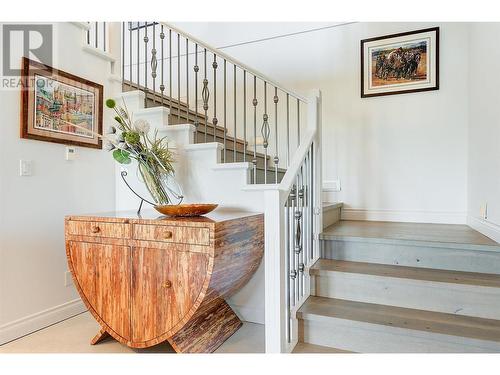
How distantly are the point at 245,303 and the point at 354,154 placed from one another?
1.81 m

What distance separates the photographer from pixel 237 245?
1.99 meters

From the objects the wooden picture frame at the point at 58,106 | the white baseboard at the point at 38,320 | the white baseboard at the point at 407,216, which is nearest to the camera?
the white baseboard at the point at 38,320

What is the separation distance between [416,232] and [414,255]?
0.35 meters

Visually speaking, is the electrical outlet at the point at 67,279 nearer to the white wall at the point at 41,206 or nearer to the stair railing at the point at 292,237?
the white wall at the point at 41,206

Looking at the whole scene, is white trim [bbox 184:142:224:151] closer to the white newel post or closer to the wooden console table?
the wooden console table

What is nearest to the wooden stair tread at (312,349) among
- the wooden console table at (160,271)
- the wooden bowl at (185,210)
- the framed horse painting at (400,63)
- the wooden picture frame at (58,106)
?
the wooden console table at (160,271)

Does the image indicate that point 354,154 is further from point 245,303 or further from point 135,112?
point 135,112

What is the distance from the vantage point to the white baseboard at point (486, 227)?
6.63ft

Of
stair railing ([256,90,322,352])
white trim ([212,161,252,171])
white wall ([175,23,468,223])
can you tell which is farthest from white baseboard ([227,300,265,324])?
white wall ([175,23,468,223])

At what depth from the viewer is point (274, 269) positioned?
1613 mm

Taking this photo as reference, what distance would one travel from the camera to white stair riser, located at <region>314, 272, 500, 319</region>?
1.73 m

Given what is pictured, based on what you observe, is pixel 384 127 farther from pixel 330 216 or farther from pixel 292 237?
pixel 292 237

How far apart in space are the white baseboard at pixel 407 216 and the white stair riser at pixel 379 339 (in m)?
1.62
